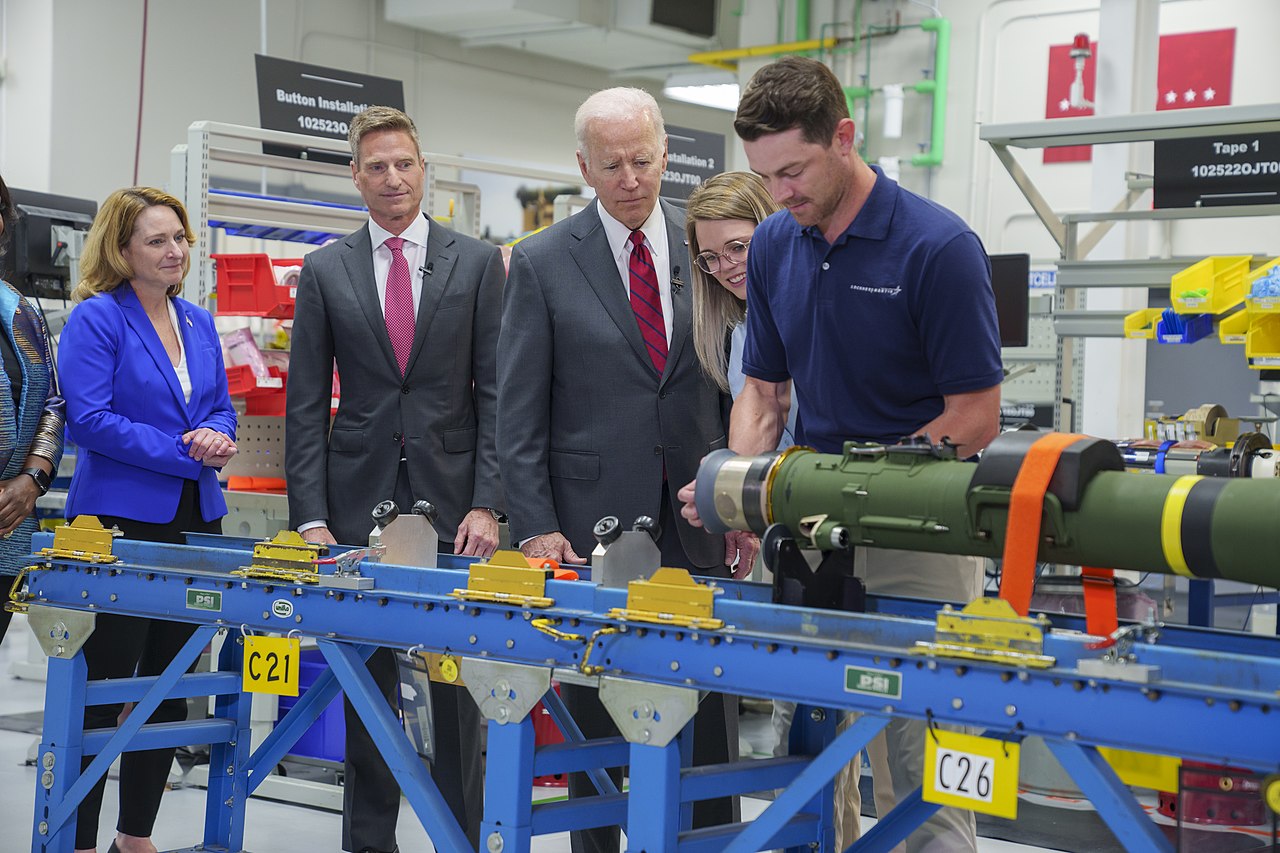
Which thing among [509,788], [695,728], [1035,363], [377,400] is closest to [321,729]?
[377,400]

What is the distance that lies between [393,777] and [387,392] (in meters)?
0.84

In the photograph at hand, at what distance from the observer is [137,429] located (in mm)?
3014

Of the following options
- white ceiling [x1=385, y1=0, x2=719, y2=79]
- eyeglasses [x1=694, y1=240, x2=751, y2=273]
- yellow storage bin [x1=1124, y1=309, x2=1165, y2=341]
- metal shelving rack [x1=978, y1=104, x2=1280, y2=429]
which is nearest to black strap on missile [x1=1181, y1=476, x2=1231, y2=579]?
eyeglasses [x1=694, y1=240, x2=751, y2=273]

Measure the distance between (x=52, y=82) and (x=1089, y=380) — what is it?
6197 mm

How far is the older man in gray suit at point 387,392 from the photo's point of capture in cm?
303

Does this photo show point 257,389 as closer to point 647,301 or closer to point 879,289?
point 647,301

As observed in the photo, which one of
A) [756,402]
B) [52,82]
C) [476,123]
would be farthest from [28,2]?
[756,402]

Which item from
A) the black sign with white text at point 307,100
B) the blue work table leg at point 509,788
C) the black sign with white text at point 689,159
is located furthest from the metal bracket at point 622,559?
the black sign with white text at point 689,159

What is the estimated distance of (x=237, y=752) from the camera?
2.88 m

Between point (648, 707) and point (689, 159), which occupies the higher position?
point (689, 159)

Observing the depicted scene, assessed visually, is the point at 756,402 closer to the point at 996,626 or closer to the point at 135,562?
the point at 996,626

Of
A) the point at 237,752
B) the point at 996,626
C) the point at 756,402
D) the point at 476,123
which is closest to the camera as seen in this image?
the point at 996,626

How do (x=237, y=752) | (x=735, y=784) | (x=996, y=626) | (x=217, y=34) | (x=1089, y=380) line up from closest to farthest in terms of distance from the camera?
(x=996, y=626)
(x=735, y=784)
(x=237, y=752)
(x=1089, y=380)
(x=217, y=34)

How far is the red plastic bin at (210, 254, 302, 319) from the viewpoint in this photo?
405cm
